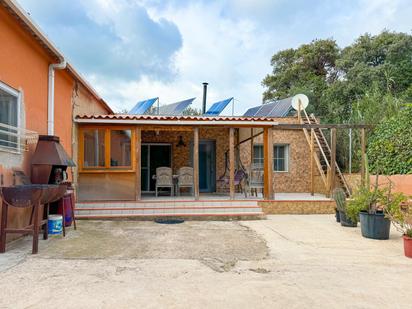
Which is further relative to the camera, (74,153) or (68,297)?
(74,153)

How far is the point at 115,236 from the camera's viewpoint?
660cm

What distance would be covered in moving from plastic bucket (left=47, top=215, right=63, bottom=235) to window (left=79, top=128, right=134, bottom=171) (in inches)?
124

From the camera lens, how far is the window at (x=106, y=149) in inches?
367

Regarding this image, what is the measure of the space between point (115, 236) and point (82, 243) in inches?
31.7

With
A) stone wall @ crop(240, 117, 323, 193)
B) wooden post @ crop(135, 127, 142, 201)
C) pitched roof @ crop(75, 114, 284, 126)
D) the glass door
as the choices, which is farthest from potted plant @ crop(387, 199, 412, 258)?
the glass door

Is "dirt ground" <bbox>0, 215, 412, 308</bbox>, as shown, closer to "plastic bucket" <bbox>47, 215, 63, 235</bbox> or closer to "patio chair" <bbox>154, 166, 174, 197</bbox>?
"plastic bucket" <bbox>47, 215, 63, 235</bbox>

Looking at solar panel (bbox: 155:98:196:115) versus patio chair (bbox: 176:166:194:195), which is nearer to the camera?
patio chair (bbox: 176:166:194:195)

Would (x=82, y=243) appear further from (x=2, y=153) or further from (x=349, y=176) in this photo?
(x=349, y=176)

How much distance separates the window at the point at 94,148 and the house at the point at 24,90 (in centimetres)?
121

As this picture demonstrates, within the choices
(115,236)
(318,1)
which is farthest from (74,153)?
(318,1)

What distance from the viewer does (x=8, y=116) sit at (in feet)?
19.2

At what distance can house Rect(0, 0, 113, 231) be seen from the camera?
215 inches

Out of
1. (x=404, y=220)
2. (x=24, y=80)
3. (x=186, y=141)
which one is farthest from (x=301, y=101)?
(x=24, y=80)

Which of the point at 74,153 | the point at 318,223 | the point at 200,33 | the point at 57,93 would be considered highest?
the point at 200,33
